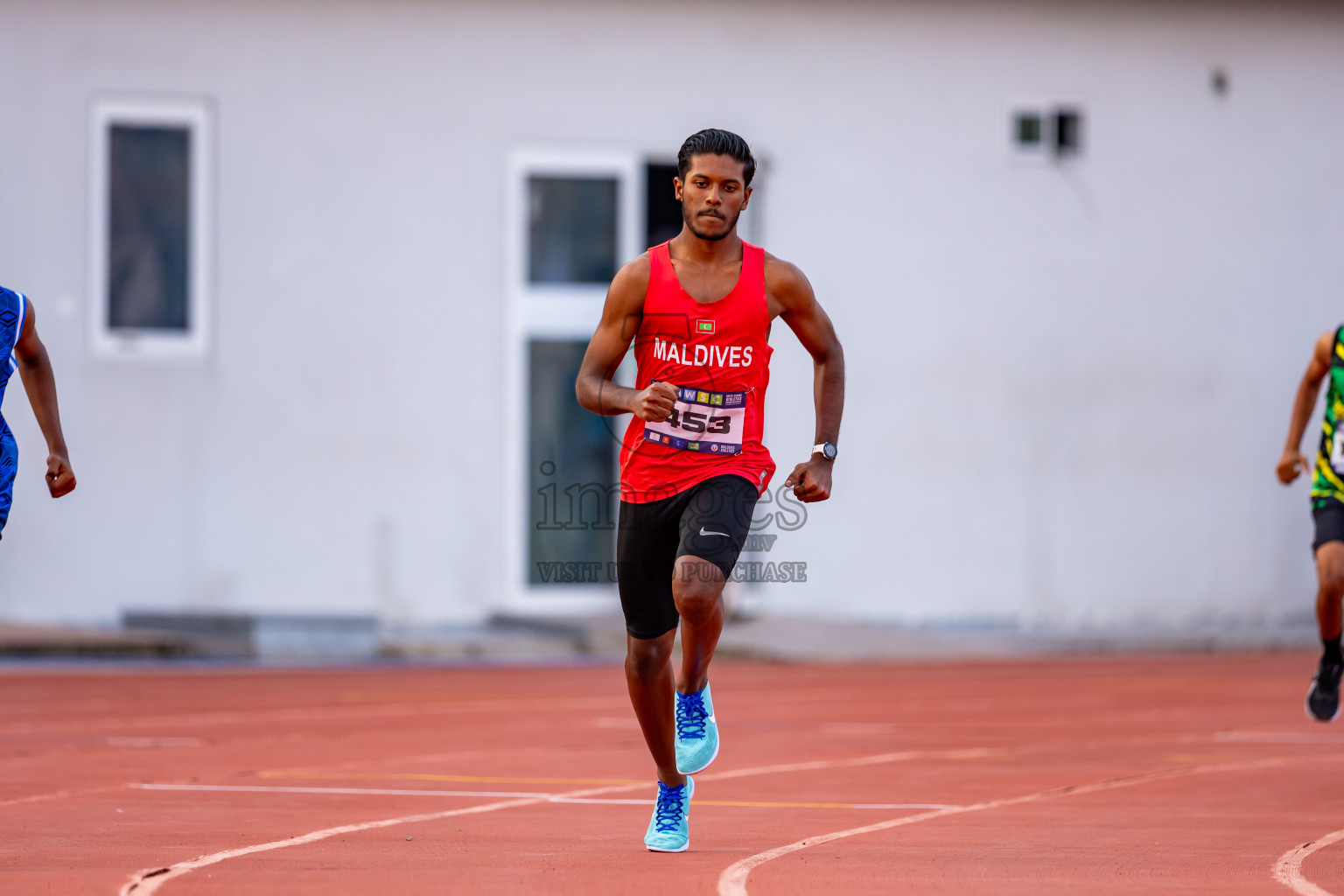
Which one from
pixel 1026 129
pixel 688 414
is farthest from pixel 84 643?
pixel 688 414

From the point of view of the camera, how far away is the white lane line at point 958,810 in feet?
19.2

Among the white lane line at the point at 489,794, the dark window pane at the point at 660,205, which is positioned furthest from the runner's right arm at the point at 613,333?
the dark window pane at the point at 660,205

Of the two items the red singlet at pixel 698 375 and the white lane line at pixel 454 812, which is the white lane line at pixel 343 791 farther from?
the red singlet at pixel 698 375

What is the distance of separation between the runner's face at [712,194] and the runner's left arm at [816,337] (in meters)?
0.25

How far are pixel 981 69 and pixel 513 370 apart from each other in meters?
5.34

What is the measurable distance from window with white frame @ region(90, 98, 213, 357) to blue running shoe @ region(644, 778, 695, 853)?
39.4ft

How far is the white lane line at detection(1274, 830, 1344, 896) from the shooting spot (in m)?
5.64

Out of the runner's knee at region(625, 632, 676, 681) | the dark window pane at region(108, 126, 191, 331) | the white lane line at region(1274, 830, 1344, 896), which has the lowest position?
the white lane line at region(1274, 830, 1344, 896)

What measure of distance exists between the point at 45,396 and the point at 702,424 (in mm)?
2430

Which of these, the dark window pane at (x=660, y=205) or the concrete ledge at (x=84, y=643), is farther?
the dark window pane at (x=660, y=205)

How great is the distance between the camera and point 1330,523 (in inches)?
373

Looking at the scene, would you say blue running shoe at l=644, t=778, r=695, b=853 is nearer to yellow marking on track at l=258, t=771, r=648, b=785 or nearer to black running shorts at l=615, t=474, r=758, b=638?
black running shorts at l=615, t=474, r=758, b=638

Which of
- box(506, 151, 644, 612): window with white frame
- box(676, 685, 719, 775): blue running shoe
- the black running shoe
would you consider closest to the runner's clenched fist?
box(676, 685, 719, 775): blue running shoe

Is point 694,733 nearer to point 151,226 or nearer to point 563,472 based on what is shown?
point 563,472
